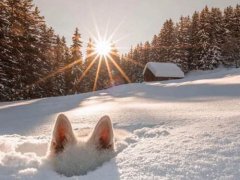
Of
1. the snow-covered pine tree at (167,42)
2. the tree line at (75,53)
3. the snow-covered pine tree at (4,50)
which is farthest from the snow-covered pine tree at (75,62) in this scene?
the snow-covered pine tree at (4,50)

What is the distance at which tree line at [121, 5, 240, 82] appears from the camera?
72.8 meters

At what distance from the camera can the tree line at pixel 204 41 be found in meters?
72.8

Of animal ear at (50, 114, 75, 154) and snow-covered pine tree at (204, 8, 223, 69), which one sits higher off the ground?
snow-covered pine tree at (204, 8, 223, 69)

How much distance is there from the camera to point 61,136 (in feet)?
9.87

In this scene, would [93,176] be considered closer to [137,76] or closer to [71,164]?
[71,164]

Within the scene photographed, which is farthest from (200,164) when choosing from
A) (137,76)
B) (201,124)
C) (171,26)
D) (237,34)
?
(137,76)

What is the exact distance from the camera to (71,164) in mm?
2705

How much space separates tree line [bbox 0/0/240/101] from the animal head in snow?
27.2 meters

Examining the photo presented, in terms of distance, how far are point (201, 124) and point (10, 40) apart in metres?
29.9

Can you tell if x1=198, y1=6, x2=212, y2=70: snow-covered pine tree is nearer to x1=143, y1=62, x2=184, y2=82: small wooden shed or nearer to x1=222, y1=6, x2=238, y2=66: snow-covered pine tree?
x1=222, y1=6, x2=238, y2=66: snow-covered pine tree

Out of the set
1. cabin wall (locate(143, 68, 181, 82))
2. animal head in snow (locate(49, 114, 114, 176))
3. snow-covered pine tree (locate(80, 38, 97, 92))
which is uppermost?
snow-covered pine tree (locate(80, 38, 97, 92))

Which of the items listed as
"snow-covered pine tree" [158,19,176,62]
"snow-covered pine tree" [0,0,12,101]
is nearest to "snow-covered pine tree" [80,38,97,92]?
"snow-covered pine tree" [158,19,176,62]

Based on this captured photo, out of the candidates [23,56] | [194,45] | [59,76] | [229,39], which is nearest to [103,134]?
[23,56]

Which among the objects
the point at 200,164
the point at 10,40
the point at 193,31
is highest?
the point at 193,31
